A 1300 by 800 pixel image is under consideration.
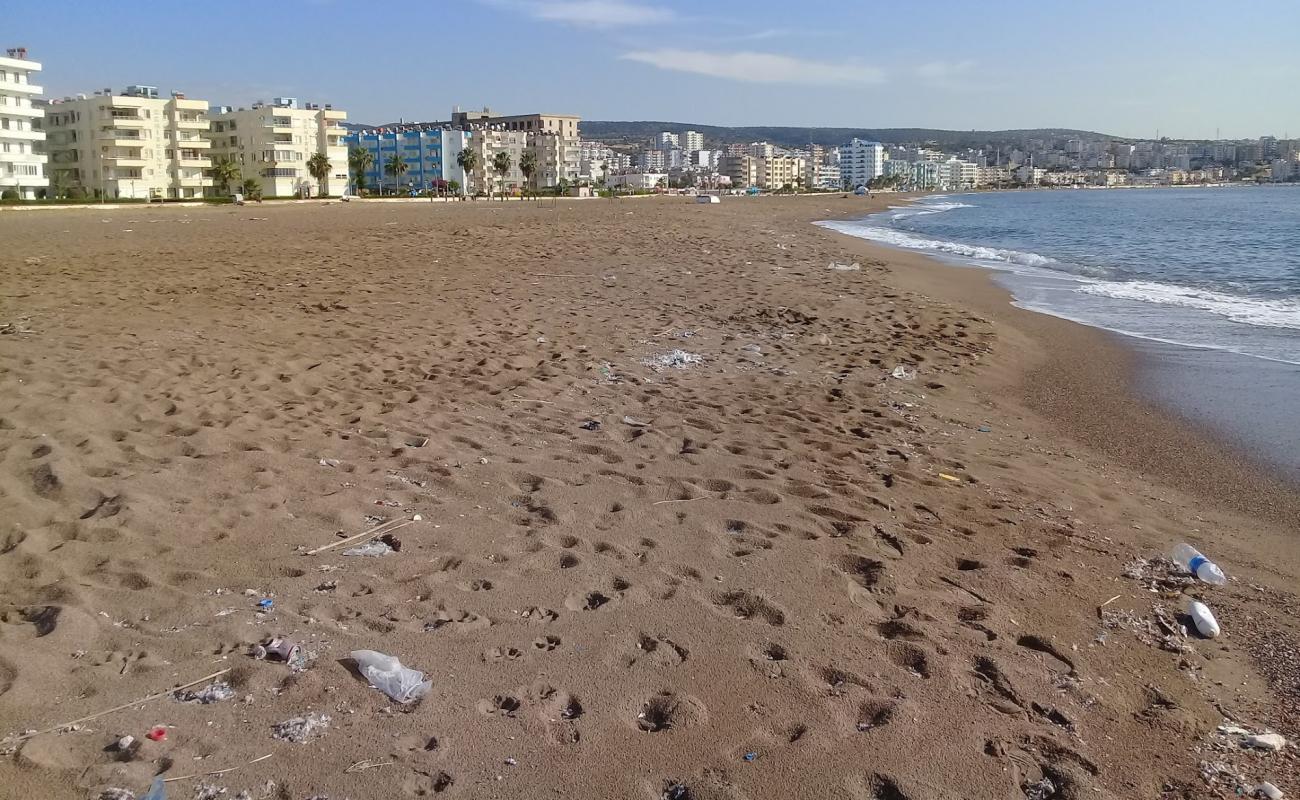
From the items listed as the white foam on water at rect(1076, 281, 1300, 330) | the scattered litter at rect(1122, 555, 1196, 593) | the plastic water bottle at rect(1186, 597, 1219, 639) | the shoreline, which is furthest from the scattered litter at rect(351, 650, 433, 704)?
the white foam on water at rect(1076, 281, 1300, 330)

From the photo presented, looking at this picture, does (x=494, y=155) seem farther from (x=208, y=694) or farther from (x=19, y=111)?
(x=208, y=694)

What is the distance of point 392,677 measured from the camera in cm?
311

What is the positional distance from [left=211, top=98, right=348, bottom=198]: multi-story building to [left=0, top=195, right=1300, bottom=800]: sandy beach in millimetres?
77723

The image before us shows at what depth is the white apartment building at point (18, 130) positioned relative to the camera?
5869 centimetres

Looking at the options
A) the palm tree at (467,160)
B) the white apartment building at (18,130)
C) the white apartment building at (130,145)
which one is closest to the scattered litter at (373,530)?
the white apartment building at (18,130)

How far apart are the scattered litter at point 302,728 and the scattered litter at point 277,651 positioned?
15.5 inches

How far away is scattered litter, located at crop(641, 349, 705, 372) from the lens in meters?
8.48

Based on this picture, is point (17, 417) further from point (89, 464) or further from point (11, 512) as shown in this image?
point (11, 512)

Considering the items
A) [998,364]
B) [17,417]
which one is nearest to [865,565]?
[17,417]

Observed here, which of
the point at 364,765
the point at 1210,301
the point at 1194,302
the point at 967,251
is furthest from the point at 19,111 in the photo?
the point at 364,765

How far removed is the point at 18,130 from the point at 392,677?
71813 mm

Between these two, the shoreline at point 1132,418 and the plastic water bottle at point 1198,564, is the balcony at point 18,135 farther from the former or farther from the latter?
the plastic water bottle at point 1198,564

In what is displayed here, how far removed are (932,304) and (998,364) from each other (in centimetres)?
391

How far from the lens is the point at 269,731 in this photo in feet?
9.29
